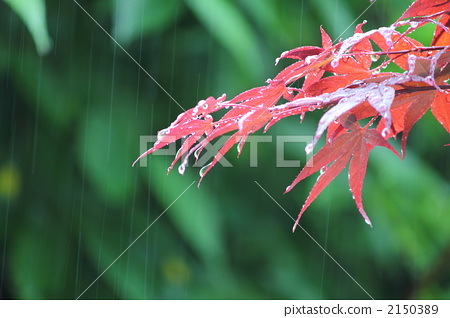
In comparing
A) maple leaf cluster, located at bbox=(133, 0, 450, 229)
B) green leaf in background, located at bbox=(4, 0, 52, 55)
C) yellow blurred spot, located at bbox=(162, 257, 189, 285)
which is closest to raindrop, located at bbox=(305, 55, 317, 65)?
maple leaf cluster, located at bbox=(133, 0, 450, 229)

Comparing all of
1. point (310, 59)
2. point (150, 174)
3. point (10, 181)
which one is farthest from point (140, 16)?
point (310, 59)

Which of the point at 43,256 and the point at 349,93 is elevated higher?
the point at 349,93

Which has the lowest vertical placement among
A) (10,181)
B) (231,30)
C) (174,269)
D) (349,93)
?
(174,269)

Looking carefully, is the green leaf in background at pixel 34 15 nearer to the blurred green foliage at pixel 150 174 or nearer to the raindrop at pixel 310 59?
the blurred green foliage at pixel 150 174

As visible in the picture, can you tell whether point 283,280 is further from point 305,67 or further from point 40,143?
point 305,67

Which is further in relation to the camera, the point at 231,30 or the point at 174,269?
the point at 174,269

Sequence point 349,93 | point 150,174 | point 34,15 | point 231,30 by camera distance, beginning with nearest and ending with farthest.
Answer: point 349,93 → point 34,15 → point 231,30 → point 150,174

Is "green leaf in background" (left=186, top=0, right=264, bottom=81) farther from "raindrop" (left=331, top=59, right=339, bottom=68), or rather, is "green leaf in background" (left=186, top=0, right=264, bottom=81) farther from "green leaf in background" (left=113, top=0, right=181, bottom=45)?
"raindrop" (left=331, top=59, right=339, bottom=68)

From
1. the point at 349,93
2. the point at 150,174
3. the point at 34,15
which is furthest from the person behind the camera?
the point at 150,174

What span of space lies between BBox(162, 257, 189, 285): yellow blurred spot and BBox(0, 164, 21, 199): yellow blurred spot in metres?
0.49

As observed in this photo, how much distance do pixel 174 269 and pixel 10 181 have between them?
0.56m

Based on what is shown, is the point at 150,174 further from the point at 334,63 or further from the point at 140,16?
the point at 334,63

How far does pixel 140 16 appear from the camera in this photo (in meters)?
1.52

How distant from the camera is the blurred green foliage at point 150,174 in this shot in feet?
5.18
